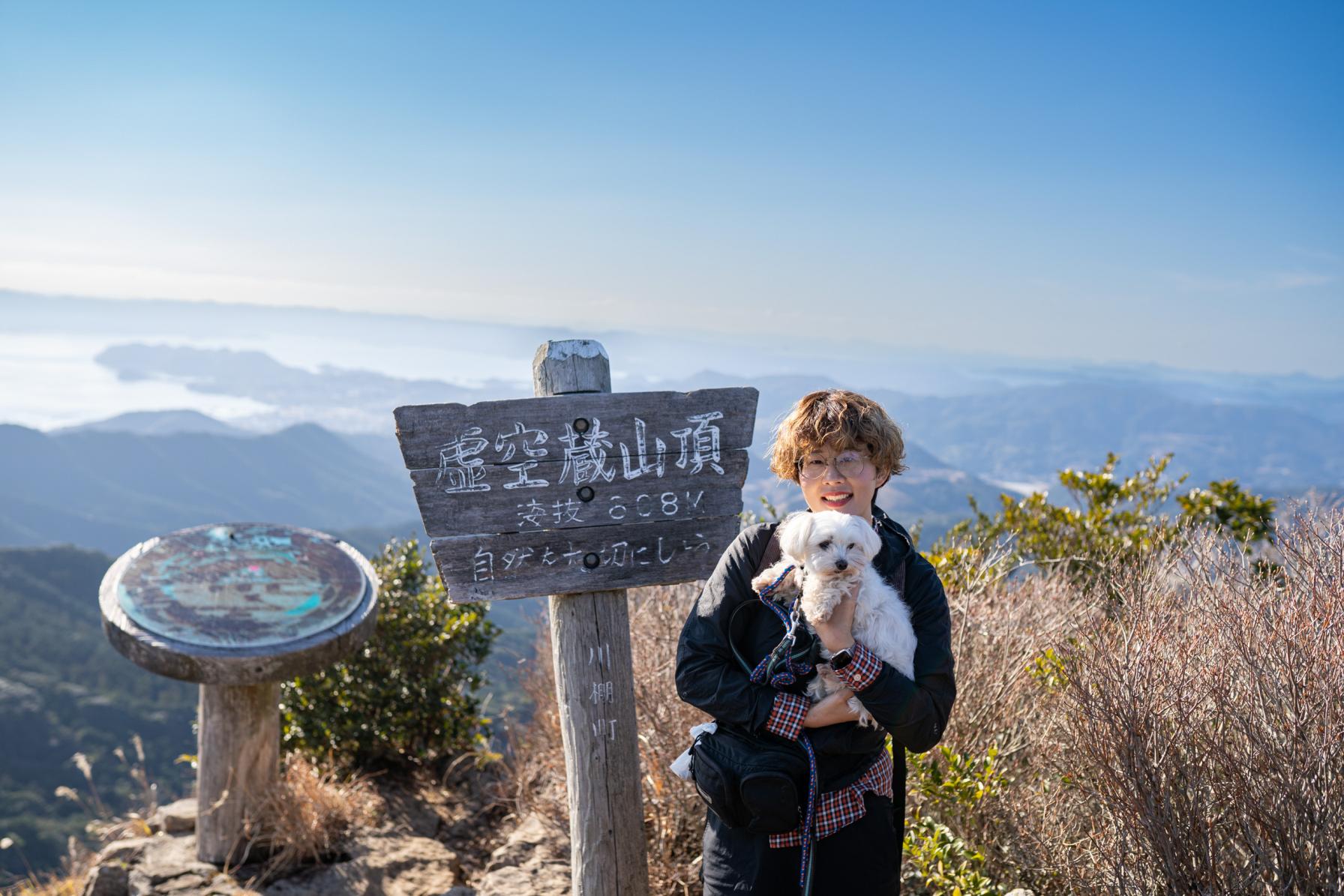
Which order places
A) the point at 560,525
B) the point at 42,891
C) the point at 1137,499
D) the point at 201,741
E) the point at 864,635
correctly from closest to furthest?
the point at 864,635
the point at 560,525
the point at 201,741
the point at 42,891
the point at 1137,499

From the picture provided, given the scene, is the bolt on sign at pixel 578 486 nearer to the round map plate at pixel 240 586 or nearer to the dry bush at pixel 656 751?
the dry bush at pixel 656 751

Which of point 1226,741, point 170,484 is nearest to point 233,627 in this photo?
point 1226,741

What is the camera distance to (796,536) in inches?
91.6

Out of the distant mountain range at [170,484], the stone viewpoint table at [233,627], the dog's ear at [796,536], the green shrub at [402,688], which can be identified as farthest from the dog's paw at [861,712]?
the distant mountain range at [170,484]

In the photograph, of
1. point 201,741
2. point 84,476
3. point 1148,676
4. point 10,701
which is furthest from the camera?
point 84,476

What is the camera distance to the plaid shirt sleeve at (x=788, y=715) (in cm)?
239

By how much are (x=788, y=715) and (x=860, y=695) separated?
0.75ft

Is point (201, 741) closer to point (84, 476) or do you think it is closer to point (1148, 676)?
point (1148, 676)

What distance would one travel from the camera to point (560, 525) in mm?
3260

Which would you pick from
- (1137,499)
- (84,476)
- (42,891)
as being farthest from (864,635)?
(84,476)

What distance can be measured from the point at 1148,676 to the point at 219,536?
15.7ft

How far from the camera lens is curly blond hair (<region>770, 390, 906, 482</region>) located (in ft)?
8.04

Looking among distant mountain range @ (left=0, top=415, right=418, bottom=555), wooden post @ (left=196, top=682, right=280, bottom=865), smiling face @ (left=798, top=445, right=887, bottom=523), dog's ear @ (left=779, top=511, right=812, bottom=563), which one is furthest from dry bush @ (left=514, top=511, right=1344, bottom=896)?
distant mountain range @ (left=0, top=415, right=418, bottom=555)

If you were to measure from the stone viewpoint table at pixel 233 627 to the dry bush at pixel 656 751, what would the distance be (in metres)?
1.32
